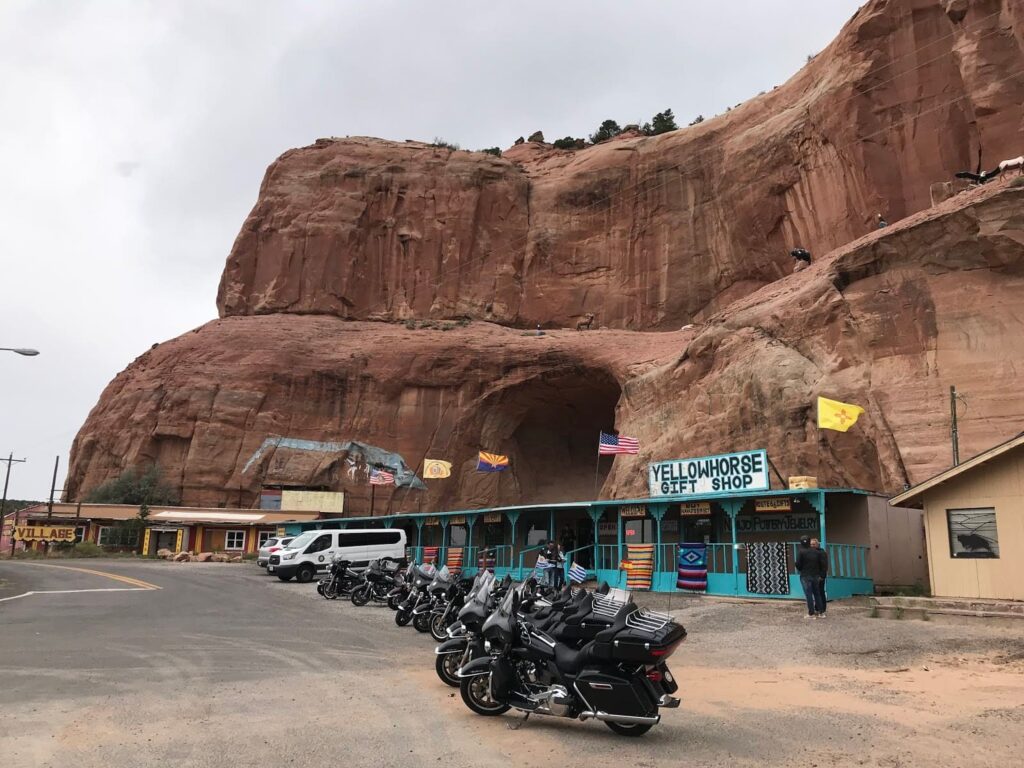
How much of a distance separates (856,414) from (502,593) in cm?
1594

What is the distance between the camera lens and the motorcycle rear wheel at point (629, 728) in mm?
6575

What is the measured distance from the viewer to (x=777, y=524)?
21.2m

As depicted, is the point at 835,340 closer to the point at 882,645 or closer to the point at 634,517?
the point at 634,517

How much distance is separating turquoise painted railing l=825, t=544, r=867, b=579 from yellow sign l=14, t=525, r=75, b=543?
45.7m

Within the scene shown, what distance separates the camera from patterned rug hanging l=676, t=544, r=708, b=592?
19453 millimetres

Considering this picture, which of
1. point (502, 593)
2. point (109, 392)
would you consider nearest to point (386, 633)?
point (502, 593)

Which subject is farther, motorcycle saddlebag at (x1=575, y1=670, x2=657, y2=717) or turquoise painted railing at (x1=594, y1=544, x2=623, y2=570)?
turquoise painted railing at (x1=594, y1=544, x2=623, y2=570)

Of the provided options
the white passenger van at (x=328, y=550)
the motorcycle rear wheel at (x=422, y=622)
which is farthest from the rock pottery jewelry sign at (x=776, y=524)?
the white passenger van at (x=328, y=550)

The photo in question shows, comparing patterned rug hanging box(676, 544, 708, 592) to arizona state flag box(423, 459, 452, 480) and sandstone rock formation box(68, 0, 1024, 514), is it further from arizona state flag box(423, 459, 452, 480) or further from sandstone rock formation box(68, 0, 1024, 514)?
arizona state flag box(423, 459, 452, 480)

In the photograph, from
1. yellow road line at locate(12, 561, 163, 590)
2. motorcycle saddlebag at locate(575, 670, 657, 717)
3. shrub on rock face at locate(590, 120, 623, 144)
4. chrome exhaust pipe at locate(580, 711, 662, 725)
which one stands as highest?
shrub on rock face at locate(590, 120, 623, 144)

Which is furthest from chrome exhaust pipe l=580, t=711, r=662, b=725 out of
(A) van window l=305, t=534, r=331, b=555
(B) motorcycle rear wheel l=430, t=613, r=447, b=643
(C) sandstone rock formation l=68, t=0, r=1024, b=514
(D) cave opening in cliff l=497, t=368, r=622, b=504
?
(D) cave opening in cliff l=497, t=368, r=622, b=504

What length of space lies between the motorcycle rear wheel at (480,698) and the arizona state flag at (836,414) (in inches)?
667

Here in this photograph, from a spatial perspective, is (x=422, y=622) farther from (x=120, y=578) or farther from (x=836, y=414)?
(x=120, y=578)

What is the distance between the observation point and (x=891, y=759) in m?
5.82
